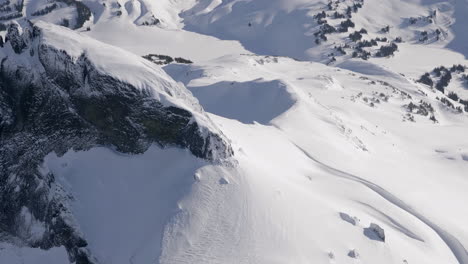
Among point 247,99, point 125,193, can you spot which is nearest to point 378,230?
point 125,193

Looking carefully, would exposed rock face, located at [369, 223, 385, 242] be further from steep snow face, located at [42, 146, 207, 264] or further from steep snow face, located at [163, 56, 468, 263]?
steep snow face, located at [42, 146, 207, 264]

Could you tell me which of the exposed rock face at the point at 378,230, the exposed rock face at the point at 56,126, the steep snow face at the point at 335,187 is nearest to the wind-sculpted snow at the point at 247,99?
the steep snow face at the point at 335,187

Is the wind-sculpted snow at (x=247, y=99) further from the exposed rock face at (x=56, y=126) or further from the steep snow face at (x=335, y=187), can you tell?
the exposed rock face at (x=56, y=126)

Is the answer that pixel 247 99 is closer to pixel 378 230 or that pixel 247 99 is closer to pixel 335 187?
pixel 335 187

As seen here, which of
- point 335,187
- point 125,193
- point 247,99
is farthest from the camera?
point 247,99

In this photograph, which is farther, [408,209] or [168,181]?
[408,209]

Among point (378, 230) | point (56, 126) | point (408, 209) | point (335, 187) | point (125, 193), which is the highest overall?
point (56, 126)

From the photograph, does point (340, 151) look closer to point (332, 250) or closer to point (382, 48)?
point (332, 250)

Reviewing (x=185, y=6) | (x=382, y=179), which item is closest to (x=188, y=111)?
(x=382, y=179)

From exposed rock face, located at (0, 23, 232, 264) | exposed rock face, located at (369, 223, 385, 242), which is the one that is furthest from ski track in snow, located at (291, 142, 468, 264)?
exposed rock face, located at (0, 23, 232, 264)

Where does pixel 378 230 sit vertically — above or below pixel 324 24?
above

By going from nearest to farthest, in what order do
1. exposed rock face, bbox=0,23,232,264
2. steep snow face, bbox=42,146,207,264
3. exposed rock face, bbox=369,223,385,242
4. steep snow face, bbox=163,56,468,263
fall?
→ steep snow face, bbox=163,56,468,263 → steep snow face, bbox=42,146,207,264 → exposed rock face, bbox=369,223,385,242 → exposed rock face, bbox=0,23,232,264
